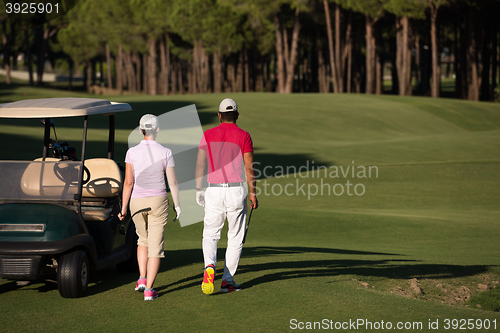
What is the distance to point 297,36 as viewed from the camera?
51312mm

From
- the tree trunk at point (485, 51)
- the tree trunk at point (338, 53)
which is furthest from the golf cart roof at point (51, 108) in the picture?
the tree trunk at point (485, 51)

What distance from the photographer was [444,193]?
1636 cm

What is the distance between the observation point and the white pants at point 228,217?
5785 millimetres

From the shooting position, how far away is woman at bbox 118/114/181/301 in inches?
225

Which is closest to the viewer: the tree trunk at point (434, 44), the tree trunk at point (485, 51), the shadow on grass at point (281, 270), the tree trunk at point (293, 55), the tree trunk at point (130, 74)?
the shadow on grass at point (281, 270)

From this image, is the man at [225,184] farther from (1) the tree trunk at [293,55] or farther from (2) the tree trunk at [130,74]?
(2) the tree trunk at [130,74]

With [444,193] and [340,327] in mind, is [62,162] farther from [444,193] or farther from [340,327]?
[444,193]

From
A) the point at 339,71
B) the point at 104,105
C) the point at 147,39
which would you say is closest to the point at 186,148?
the point at 104,105

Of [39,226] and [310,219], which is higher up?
[39,226]

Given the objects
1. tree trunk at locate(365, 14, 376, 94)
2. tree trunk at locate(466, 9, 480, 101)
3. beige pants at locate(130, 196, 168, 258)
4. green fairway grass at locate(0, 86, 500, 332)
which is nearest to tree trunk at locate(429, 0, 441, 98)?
tree trunk at locate(466, 9, 480, 101)

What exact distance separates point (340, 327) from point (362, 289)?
1326 mm

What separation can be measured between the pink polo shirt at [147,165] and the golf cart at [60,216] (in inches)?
24.8

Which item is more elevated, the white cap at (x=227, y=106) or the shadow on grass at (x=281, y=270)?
the white cap at (x=227, y=106)

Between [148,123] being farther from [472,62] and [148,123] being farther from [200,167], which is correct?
[472,62]
